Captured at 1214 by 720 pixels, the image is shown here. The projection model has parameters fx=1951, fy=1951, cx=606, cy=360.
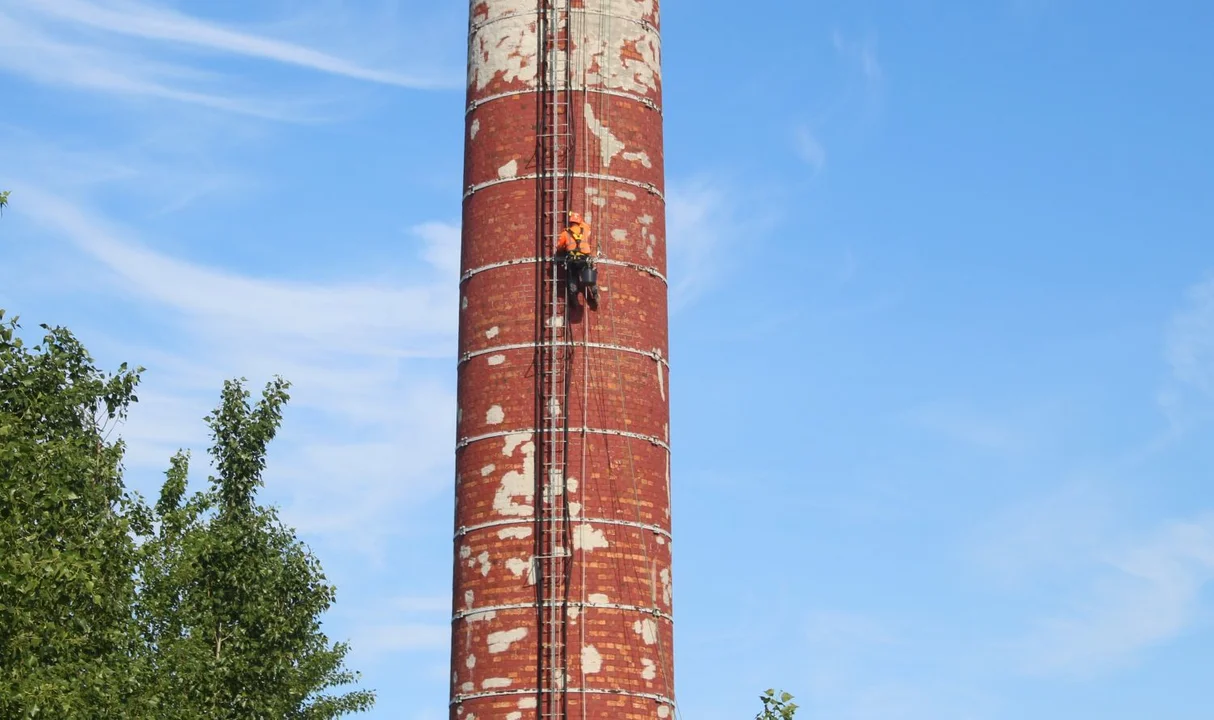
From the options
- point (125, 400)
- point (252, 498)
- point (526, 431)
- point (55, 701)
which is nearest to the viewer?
point (55, 701)

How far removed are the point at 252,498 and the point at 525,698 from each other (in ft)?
52.8

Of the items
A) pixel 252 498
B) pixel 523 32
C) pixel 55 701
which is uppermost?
pixel 523 32

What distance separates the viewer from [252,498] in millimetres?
48281

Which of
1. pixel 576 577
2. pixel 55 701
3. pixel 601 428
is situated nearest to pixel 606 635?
pixel 576 577

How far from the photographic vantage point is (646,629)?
3497 centimetres

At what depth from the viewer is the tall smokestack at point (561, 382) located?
34531 millimetres

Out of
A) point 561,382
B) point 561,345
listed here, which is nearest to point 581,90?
point 561,345

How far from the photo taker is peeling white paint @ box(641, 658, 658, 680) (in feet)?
114

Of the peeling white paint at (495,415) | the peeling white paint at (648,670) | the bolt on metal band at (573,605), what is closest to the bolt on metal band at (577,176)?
the peeling white paint at (495,415)

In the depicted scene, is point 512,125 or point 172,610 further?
point 172,610

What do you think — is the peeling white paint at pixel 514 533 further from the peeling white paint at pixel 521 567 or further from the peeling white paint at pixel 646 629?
the peeling white paint at pixel 646 629

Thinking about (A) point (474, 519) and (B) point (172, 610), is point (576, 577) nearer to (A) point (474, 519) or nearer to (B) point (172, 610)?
(A) point (474, 519)

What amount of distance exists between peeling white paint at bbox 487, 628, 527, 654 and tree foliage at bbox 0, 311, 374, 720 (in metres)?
6.87

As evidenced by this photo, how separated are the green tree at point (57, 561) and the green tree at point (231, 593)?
2757 millimetres
